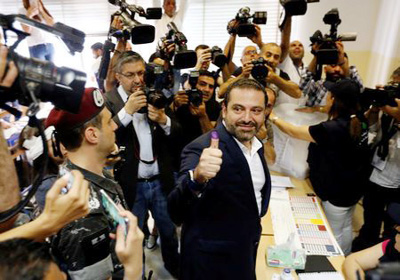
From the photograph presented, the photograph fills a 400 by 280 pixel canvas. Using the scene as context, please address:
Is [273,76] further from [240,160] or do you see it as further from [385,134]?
[240,160]

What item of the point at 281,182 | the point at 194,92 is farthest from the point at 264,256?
the point at 194,92

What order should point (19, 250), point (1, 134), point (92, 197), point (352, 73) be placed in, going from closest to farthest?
point (19, 250), point (1, 134), point (92, 197), point (352, 73)

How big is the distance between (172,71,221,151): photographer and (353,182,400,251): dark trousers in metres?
1.39

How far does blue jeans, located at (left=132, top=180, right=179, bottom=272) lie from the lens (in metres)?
2.25

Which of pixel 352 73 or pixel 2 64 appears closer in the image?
pixel 2 64

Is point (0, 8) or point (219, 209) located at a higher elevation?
point (0, 8)

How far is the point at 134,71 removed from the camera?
2.18 meters

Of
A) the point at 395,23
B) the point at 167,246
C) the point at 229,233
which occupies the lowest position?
the point at 167,246

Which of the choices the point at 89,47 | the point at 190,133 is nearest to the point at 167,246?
the point at 190,133

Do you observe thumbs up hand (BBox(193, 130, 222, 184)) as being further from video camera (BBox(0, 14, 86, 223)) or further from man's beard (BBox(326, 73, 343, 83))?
man's beard (BBox(326, 73, 343, 83))

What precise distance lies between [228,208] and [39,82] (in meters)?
1.01

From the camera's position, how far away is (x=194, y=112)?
2.33m

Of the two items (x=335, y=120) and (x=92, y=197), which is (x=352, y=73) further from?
(x=92, y=197)

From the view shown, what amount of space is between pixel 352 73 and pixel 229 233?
212cm
